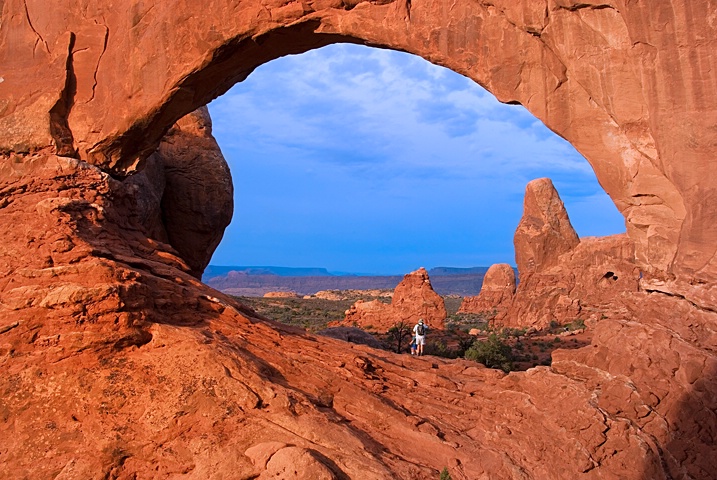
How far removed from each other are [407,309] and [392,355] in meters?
19.8

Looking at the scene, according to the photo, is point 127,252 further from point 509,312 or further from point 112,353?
point 509,312

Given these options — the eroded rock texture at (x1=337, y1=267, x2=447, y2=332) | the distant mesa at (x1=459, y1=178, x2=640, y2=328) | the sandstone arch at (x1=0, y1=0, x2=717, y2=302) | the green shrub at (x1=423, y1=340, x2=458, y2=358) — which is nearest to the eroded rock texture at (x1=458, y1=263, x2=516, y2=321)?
the distant mesa at (x1=459, y1=178, x2=640, y2=328)

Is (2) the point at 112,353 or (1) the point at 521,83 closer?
(2) the point at 112,353

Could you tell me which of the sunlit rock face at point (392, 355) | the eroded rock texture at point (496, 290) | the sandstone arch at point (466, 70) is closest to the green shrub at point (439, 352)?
the sunlit rock face at point (392, 355)

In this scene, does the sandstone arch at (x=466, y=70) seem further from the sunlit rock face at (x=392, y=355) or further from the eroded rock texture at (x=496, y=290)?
the eroded rock texture at (x=496, y=290)

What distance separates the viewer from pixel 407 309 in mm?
29281

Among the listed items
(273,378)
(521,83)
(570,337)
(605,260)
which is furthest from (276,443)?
(605,260)

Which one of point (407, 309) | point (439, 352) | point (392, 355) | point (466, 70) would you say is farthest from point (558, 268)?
point (466, 70)

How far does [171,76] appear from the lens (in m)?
9.73

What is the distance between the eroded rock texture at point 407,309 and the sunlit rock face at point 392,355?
772 inches

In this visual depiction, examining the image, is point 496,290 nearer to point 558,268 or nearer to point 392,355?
point 558,268

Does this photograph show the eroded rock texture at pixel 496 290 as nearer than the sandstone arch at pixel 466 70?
No

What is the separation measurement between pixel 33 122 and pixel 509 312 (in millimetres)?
30907

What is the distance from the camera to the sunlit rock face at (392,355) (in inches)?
246
